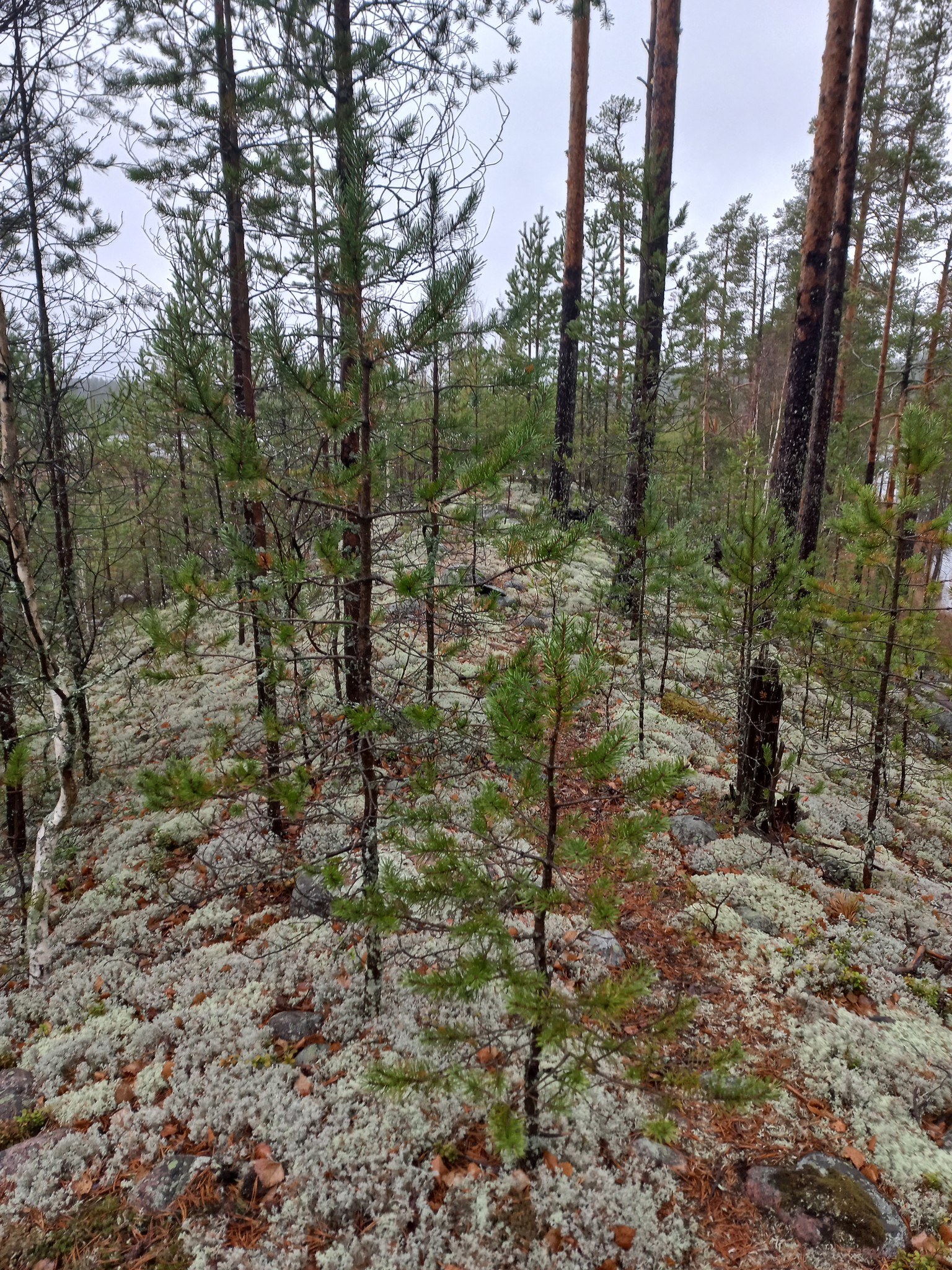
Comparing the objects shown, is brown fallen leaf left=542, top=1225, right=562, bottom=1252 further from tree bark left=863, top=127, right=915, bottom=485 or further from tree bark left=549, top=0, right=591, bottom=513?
tree bark left=863, top=127, right=915, bottom=485

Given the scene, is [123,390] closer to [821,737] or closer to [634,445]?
[634,445]

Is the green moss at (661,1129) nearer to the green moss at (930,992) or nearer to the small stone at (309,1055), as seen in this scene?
the small stone at (309,1055)

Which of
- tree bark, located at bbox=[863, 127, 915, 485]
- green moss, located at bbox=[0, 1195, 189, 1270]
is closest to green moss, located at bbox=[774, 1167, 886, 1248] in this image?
green moss, located at bbox=[0, 1195, 189, 1270]

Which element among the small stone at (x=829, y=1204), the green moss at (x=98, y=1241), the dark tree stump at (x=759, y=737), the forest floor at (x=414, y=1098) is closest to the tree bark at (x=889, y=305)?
the dark tree stump at (x=759, y=737)

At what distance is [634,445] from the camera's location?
1010 cm

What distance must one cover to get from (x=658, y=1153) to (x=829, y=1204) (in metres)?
0.84

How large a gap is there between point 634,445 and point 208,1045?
9871 mm

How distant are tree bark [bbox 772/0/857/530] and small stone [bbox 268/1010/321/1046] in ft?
29.9

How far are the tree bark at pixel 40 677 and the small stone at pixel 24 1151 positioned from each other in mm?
1717

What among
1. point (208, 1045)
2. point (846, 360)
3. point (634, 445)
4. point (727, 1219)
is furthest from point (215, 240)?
point (846, 360)

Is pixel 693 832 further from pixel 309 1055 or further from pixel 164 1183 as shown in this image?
pixel 164 1183

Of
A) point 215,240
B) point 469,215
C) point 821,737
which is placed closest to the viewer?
point 215,240

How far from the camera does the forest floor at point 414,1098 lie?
2.94 meters

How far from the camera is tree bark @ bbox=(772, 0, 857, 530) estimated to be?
9.30 metres
